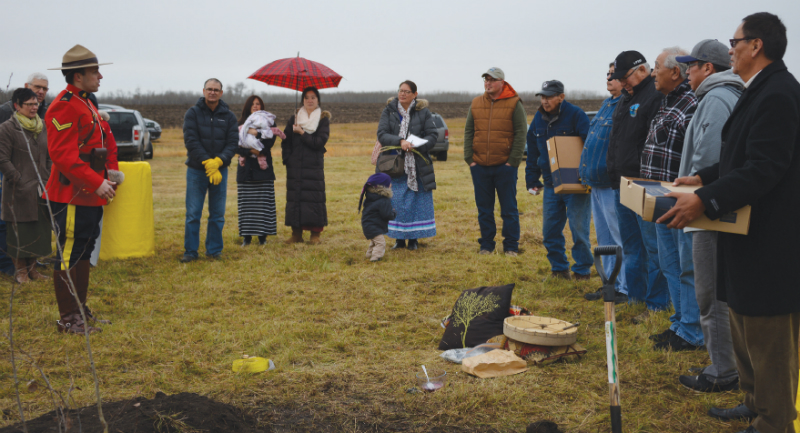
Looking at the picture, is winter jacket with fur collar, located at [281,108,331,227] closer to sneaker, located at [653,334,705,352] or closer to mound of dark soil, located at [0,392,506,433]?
mound of dark soil, located at [0,392,506,433]

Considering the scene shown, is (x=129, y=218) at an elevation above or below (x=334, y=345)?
above

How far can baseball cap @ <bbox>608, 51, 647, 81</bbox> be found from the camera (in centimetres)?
452

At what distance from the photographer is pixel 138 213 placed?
7148 mm

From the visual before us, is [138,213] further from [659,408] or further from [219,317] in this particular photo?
[659,408]

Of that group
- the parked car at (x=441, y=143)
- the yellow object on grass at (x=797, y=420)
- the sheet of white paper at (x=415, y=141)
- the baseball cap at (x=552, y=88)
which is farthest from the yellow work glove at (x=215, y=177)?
the parked car at (x=441, y=143)

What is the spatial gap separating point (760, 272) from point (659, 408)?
1046 millimetres

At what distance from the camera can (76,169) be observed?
4.40 meters

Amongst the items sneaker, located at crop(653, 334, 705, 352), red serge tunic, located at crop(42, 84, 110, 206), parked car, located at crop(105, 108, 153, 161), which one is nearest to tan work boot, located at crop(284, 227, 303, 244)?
red serge tunic, located at crop(42, 84, 110, 206)

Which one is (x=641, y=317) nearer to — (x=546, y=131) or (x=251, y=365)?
(x=546, y=131)

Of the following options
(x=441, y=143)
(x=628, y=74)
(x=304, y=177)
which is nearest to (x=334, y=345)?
(x=628, y=74)

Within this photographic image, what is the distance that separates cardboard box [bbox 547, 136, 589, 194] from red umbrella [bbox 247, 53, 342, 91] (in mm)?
3237

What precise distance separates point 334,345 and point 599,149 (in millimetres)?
2758

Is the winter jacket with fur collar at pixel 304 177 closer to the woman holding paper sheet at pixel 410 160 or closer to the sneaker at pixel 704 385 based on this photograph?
the woman holding paper sheet at pixel 410 160

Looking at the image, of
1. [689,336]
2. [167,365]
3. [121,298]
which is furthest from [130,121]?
[689,336]
